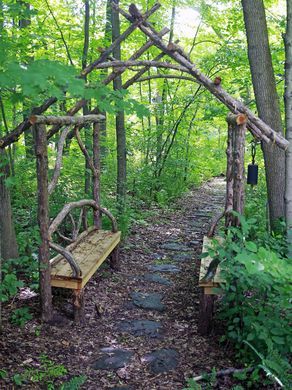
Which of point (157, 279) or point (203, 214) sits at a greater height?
point (203, 214)

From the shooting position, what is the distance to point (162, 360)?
367 centimetres

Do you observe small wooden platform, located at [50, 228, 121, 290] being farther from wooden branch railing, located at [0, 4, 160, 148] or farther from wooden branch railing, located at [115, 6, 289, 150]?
wooden branch railing, located at [115, 6, 289, 150]

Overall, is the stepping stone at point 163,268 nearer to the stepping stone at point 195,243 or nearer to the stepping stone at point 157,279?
the stepping stone at point 157,279

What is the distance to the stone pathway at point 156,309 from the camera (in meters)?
3.57

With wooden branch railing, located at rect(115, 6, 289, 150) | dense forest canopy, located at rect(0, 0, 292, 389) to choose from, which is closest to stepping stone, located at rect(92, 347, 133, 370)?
dense forest canopy, located at rect(0, 0, 292, 389)

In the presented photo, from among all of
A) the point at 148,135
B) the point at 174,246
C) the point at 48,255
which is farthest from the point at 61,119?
the point at 148,135

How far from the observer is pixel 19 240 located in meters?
5.35

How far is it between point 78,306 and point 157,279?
5.68 feet

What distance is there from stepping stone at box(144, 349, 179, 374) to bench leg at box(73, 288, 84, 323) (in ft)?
3.01

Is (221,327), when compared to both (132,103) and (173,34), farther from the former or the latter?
(173,34)

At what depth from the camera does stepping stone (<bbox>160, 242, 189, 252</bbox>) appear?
7.18 meters

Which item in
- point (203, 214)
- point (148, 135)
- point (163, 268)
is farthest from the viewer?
point (148, 135)

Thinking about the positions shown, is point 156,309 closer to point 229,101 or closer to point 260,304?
point 260,304

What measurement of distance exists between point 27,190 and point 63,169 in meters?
1.54
